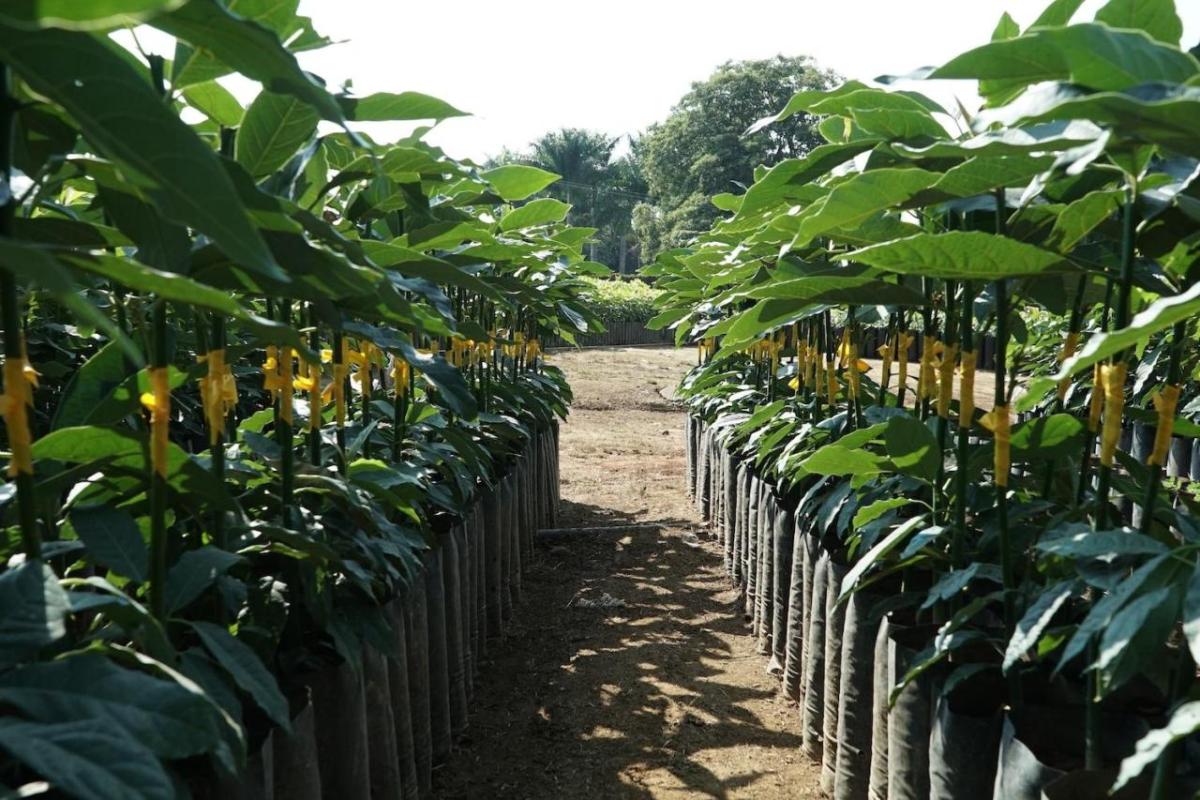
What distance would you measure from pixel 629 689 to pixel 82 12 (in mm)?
3131

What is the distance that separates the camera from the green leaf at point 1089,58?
2.94 feet

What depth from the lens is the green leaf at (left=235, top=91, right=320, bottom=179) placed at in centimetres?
138

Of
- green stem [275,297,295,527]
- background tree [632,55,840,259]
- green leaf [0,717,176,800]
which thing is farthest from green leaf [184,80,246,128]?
background tree [632,55,840,259]

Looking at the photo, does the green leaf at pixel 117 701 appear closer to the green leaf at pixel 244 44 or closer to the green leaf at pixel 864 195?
the green leaf at pixel 244 44

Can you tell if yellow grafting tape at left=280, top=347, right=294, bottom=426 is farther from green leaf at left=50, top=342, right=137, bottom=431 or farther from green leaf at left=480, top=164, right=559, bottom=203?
green leaf at left=480, top=164, right=559, bottom=203

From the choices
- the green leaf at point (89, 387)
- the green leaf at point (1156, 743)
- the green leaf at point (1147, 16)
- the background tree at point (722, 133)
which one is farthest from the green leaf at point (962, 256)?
the background tree at point (722, 133)

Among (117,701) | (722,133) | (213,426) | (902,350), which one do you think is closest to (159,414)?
(213,426)

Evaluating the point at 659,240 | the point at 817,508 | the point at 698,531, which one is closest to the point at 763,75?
the point at 659,240

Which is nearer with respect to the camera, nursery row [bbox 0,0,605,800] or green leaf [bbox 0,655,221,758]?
nursery row [bbox 0,0,605,800]

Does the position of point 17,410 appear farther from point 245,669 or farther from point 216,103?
point 216,103

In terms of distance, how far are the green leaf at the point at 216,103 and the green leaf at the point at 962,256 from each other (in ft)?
3.26

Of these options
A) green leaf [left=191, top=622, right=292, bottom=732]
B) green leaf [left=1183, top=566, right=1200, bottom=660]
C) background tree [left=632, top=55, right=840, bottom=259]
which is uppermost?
background tree [left=632, top=55, right=840, bottom=259]

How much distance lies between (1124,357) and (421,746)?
1.95 metres

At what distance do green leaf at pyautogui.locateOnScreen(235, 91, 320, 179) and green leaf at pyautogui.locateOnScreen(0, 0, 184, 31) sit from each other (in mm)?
814
